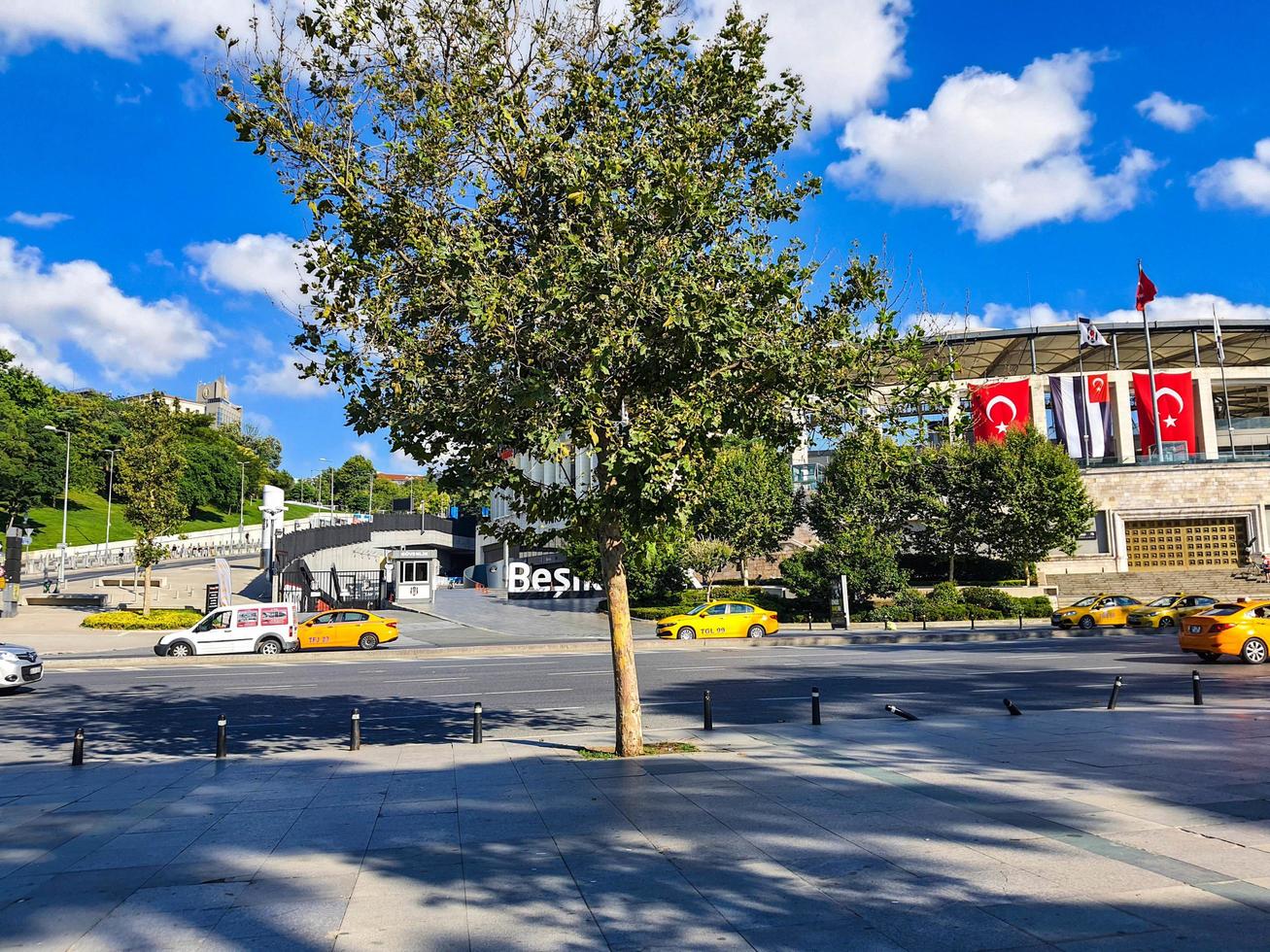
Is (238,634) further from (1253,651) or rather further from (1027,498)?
(1027,498)

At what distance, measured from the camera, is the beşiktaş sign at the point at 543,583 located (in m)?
50.2

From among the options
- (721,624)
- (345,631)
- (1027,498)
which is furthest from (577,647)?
(1027,498)

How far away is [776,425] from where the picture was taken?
438 inches

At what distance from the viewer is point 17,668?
18.4 m

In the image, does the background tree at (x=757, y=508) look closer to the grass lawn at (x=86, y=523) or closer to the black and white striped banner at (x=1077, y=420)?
the black and white striped banner at (x=1077, y=420)

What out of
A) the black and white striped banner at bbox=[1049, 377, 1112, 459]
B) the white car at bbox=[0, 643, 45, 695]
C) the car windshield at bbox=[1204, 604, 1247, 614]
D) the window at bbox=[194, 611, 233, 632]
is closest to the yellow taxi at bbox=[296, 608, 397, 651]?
the window at bbox=[194, 611, 233, 632]

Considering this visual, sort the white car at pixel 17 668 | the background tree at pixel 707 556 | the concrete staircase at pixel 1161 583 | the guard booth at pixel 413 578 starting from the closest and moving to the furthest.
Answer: the white car at pixel 17 668, the background tree at pixel 707 556, the concrete staircase at pixel 1161 583, the guard booth at pixel 413 578

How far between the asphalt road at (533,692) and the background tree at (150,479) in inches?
498

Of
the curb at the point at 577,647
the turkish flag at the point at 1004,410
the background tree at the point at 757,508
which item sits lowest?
the curb at the point at 577,647

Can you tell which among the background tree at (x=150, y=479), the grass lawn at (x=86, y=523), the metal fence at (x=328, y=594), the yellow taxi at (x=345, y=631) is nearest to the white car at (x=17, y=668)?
the yellow taxi at (x=345, y=631)

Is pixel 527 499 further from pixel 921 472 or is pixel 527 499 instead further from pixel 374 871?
pixel 921 472

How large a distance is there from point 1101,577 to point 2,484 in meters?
83.8

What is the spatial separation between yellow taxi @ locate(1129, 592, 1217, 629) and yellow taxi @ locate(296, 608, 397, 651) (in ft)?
96.9

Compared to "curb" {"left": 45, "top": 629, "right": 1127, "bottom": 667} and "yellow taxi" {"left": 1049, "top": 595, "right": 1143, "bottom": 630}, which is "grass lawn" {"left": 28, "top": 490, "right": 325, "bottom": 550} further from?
"yellow taxi" {"left": 1049, "top": 595, "right": 1143, "bottom": 630}
